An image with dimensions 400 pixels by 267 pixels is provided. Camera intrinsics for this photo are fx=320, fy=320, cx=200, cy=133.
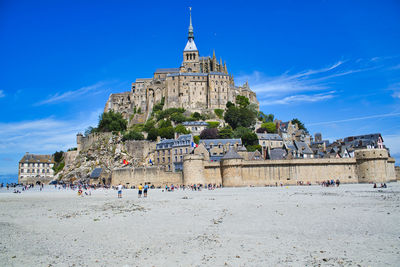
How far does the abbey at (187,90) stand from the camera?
258 feet

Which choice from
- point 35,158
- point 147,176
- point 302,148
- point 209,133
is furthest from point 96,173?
point 302,148

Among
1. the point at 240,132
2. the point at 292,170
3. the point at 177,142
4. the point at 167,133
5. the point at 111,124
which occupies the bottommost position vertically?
the point at 292,170

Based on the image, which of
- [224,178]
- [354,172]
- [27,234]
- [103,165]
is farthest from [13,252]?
[103,165]

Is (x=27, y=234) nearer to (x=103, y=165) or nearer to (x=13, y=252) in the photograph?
(x=13, y=252)

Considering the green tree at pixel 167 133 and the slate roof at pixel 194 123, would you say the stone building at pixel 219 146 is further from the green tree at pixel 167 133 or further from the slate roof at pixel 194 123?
the slate roof at pixel 194 123

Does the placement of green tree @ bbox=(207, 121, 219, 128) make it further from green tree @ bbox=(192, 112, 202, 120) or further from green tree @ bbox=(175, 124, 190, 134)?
green tree @ bbox=(175, 124, 190, 134)

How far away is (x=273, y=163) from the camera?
41.8 meters

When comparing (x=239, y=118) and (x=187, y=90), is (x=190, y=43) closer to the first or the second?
(x=187, y=90)

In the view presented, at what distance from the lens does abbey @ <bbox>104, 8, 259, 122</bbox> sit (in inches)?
3100

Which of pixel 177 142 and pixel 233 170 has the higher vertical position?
pixel 177 142

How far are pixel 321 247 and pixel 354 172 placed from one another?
35.7m

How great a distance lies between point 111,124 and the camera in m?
68.1

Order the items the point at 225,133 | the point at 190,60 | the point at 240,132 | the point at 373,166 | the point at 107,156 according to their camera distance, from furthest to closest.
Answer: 1. the point at 190,60
2. the point at 240,132
3. the point at 225,133
4. the point at 107,156
5. the point at 373,166

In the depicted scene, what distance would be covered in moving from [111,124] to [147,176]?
88.5ft
